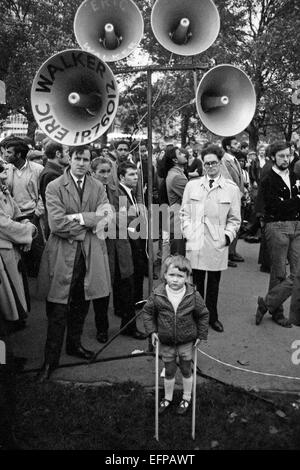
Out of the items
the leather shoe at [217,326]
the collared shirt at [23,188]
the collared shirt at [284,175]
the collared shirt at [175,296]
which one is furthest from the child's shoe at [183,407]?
the collared shirt at [23,188]

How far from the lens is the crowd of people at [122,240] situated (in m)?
3.54

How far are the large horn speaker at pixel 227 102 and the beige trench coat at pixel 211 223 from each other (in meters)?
1.04

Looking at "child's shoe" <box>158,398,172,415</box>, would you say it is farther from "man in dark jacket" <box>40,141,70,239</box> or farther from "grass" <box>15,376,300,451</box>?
"man in dark jacket" <box>40,141,70,239</box>

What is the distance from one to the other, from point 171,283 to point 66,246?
1.07 metres

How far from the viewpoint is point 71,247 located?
3.89 metres

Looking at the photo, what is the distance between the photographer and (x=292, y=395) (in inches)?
141

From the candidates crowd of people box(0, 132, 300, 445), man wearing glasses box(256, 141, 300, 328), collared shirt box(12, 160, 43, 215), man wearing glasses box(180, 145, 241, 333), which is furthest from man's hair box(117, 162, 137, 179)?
collared shirt box(12, 160, 43, 215)

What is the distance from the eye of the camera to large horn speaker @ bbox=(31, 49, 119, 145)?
351 centimetres

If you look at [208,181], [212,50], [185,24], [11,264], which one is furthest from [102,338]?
[212,50]

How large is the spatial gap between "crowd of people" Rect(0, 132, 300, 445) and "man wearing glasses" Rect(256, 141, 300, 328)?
0.01 m

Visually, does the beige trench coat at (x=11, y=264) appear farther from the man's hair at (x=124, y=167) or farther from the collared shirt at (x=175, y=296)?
the man's hair at (x=124, y=167)
